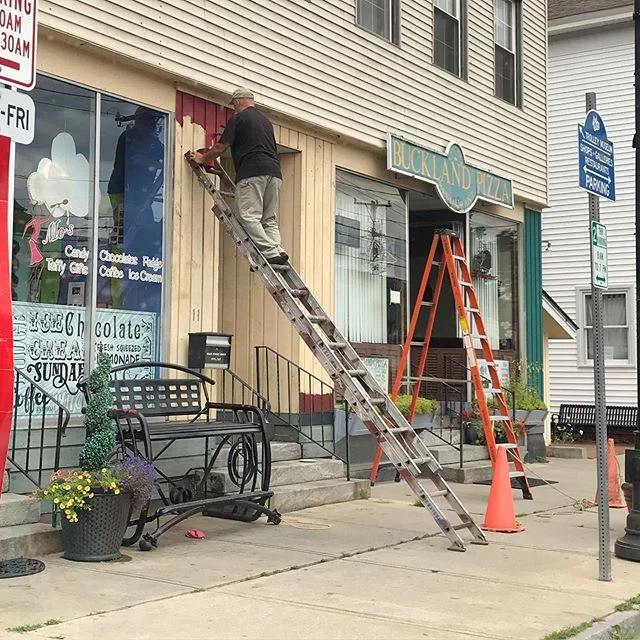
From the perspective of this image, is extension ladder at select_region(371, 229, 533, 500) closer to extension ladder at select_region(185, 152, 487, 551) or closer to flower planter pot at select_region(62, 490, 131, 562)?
extension ladder at select_region(185, 152, 487, 551)

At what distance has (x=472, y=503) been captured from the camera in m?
9.91

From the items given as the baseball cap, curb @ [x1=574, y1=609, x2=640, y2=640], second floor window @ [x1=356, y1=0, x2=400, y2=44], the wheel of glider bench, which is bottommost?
curb @ [x1=574, y1=609, x2=640, y2=640]

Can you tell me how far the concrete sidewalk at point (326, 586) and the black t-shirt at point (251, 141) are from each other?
3.30 metres

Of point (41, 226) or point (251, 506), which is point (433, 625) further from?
point (41, 226)

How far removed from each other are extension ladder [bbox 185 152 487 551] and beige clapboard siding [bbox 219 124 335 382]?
1.51 meters

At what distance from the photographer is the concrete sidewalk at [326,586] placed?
4.98 m

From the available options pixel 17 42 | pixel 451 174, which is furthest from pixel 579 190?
pixel 17 42

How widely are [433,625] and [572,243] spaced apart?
18.0m

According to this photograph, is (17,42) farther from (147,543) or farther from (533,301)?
(533,301)

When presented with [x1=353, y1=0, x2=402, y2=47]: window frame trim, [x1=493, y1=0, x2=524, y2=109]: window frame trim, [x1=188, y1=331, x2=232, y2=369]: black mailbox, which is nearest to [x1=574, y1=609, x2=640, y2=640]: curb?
[x1=188, y1=331, x2=232, y2=369]: black mailbox

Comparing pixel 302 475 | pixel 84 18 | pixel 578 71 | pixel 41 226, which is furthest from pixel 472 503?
pixel 578 71

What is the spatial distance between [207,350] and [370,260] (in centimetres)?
375

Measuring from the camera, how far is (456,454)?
1220cm

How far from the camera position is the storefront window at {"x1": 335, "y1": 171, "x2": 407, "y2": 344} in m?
11.5
